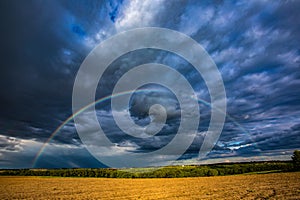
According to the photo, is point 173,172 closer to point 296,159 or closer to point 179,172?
point 179,172

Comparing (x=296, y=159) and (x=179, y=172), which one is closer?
(x=179, y=172)

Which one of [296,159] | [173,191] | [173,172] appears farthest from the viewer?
[296,159]

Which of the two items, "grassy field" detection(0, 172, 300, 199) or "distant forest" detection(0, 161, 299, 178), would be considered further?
"distant forest" detection(0, 161, 299, 178)

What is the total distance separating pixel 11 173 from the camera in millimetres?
109875

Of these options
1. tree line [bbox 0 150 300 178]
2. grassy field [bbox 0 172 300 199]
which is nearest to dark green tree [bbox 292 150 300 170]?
tree line [bbox 0 150 300 178]

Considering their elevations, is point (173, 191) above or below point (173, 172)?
below

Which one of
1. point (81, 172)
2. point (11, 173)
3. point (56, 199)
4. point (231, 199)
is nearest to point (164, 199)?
point (231, 199)

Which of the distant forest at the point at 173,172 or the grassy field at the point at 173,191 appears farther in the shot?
the distant forest at the point at 173,172

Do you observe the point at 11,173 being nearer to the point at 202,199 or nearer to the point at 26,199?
the point at 26,199

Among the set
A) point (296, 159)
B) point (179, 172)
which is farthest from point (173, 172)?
point (296, 159)

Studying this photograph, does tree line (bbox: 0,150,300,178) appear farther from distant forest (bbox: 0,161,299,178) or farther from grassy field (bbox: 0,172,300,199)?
grassy field (bbox: 0,172,300,199)

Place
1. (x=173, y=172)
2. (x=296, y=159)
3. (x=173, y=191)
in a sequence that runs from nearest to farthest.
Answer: (x=173, y=191), (x=173, y=172), (x=296, y=159)

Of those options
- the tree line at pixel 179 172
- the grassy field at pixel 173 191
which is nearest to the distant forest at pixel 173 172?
the tree line at pixel 179 172

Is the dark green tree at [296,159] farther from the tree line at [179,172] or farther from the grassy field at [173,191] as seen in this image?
the grassy field at [173,191]
